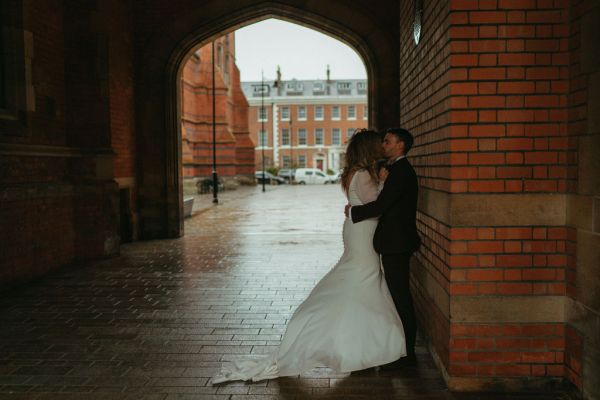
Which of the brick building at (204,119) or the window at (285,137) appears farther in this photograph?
the window at (285,137)

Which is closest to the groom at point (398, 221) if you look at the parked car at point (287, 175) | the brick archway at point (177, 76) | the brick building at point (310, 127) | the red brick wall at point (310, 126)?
the brick archway at point (177, 76)

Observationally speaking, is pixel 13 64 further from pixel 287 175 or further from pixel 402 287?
pixel 287 175

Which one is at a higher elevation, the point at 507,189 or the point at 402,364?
the point at 507,189

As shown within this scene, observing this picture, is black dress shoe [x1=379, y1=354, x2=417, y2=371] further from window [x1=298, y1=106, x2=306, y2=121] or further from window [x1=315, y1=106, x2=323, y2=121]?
window [x1=298, y1=106, x2=306, y2=121]

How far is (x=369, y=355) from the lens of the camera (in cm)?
384

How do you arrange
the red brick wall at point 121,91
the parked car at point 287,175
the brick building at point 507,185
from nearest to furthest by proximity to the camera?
the brick building at point 507,185 < the red brick wall at point 121,91 < the parked car at point 287,175

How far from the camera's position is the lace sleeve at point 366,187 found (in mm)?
4000

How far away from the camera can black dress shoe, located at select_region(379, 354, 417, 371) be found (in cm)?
408

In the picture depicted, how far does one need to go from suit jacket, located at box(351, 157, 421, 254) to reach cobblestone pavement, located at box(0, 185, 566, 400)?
94cm

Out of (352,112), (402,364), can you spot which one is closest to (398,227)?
(402,364)

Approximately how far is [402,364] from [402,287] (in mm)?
571

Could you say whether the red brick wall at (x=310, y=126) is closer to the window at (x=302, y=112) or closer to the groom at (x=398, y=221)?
the window at (x=302, y=112)

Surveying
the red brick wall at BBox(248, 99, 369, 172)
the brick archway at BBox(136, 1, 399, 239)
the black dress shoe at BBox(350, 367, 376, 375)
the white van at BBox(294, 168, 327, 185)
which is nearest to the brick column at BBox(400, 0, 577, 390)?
the black dress shoe at BBox(350, 367, 376, 375)

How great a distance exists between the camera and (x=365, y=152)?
13.1 feet
